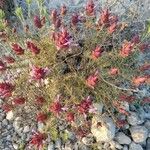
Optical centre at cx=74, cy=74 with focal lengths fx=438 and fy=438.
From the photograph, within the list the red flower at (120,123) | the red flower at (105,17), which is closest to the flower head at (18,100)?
the red flower at (120,123)

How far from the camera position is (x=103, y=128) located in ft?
11.1

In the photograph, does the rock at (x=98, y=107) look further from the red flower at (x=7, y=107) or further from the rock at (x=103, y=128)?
the red flower at (x=7, y=107)

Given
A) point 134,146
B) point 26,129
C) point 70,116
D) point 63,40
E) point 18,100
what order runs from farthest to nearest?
point 26,129
point 134,146
point 18,100
point 70,116
point 63,40

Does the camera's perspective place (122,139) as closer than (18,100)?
No

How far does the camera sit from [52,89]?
11.3 ft

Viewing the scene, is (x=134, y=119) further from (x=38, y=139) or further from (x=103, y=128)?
(x=38, y=139)

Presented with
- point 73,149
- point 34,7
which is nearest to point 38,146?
point 73,149

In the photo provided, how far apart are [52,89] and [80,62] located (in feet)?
1.21

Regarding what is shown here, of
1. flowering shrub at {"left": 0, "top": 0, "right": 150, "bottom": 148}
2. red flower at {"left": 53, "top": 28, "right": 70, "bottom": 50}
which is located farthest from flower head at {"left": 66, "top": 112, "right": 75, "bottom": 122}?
red flower at {"left": 53, "top": 28, "right": 70, "bottom": 50}

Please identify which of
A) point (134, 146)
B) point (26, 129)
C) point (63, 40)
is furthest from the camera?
point (26, 129)

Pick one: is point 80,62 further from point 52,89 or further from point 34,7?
point 34,7

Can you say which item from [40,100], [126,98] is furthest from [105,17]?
[40,100]

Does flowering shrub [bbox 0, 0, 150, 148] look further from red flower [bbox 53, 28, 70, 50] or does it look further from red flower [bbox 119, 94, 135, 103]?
red flower [bbox 53, 28, 70, 50]

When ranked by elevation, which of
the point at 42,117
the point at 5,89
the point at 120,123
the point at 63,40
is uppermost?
the point at 63,40
